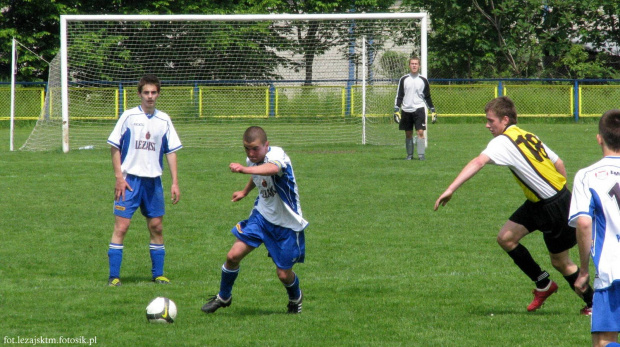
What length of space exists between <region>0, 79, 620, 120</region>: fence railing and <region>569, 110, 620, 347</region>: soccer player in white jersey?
1798 cm

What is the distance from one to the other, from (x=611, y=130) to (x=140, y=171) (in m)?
4.28

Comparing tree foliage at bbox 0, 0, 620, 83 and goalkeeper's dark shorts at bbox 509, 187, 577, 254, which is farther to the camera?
tree foliage at bbox 0, 0, 620, 83

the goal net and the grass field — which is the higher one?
the goal net

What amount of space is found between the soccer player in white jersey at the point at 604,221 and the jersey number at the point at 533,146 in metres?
1.74

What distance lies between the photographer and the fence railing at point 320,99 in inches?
862

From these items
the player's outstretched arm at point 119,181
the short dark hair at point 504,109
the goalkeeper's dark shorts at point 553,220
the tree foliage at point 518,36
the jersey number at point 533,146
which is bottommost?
the goalkeeper's dark shorts at point 553,220

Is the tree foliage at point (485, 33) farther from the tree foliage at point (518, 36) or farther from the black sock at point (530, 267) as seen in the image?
the black sock at point (530, 267)

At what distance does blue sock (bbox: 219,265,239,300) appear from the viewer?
19.5 feet

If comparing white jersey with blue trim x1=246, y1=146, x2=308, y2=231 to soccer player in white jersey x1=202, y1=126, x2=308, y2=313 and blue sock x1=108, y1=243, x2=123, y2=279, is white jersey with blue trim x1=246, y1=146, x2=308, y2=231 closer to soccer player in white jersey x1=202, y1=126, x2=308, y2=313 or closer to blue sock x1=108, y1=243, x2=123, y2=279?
soccer player in white jersey x1=202, y1=126, x2=308, y2=313

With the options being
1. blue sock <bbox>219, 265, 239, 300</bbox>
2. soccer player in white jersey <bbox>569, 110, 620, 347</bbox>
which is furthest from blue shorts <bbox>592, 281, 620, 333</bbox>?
blue sock <bbox>219, 265, 239, 300</bbox>

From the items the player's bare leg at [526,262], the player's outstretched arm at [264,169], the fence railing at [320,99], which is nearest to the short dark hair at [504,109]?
the player's bare leg at [526,262]

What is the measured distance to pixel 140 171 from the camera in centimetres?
698

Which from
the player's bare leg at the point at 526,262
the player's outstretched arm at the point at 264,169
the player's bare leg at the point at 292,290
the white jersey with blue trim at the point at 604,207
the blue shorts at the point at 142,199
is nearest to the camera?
the white jersey with blue trim at the point at 604,207

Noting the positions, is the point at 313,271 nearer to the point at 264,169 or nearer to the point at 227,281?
the point at 227,281
